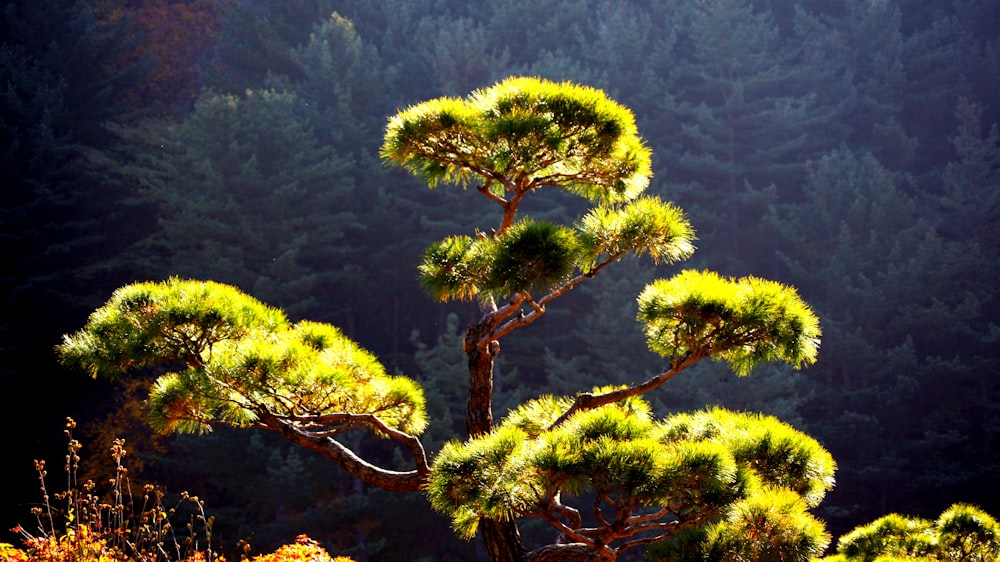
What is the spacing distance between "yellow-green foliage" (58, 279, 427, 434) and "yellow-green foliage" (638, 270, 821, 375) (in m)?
0.94

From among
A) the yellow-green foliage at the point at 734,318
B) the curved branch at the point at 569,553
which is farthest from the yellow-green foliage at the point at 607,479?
the yellow-green foliage at the point at 734,318

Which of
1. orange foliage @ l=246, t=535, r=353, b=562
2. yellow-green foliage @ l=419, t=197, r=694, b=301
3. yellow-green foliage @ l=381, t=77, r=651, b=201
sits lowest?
orange foliage @ l=246, t=535, r=353, b=562

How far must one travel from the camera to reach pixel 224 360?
272 centimetres

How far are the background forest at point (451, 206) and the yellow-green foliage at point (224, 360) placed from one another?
6558 mm

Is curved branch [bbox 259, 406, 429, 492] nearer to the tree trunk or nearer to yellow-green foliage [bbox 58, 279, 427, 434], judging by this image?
yellow-green foliage [bbox 58, 279, 427, 434]

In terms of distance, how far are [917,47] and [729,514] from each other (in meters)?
14.5

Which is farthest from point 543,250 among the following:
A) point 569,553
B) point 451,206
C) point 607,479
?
point 451,206

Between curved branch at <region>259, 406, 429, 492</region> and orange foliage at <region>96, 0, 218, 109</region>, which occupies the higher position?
orange foliage at <region>96, 0, 218, 109</region>

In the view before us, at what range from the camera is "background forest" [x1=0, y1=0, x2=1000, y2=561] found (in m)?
10.6

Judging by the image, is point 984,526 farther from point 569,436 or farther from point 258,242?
point 258,242

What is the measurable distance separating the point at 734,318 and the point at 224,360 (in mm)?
1525

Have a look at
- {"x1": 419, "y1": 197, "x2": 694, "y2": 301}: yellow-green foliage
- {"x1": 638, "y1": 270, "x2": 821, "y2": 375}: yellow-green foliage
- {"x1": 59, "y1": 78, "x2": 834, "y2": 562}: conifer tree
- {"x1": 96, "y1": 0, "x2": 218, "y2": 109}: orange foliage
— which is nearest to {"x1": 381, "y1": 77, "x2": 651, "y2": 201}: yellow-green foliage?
{"x1": 59, "y1": 78, "x2": 834, "y2": 562}: conifer tree

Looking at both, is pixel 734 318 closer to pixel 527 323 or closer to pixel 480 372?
pixel 527 323

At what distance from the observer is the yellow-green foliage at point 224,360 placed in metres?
2.73
